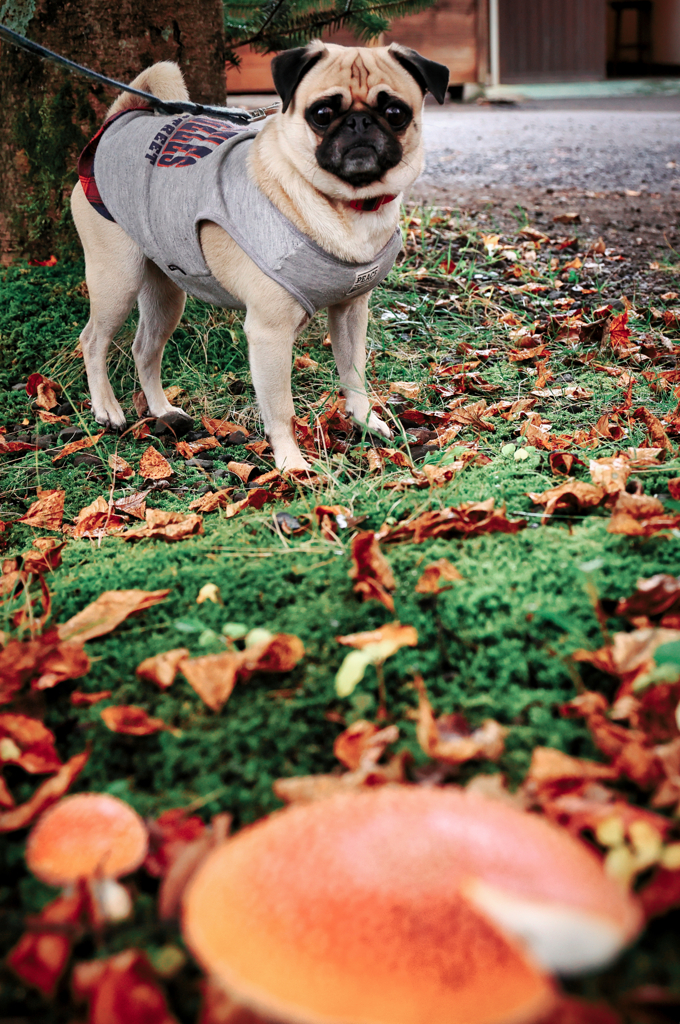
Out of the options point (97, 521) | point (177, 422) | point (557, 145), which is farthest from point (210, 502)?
point (557, 145)

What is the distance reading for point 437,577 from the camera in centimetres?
171

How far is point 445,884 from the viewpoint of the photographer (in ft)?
2.91

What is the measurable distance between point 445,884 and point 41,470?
2.57 m

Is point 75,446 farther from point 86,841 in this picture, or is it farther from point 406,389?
point 86,841

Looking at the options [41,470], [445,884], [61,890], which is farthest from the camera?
[41,470]

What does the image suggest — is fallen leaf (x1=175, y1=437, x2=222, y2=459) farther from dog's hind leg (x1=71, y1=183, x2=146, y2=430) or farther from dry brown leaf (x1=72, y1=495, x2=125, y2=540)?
dry brown leaf (x1=72, y1=495, x2=125, y2=540)

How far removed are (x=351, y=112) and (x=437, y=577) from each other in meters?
1.59

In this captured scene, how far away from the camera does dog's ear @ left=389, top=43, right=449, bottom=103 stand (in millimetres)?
2502

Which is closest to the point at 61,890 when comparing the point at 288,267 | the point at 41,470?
the point at 288,267

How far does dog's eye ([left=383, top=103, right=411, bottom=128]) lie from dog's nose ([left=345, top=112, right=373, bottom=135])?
0.10 metres

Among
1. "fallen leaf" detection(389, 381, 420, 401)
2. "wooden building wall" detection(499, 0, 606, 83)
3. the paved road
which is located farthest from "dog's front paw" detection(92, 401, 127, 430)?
"wooden building wall" detection(499, 0, 606, 83)

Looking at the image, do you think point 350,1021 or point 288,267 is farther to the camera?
point 288,267

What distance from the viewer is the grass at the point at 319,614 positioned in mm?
1260

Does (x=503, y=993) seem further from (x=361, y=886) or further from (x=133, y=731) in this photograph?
(x=133, y=731)
